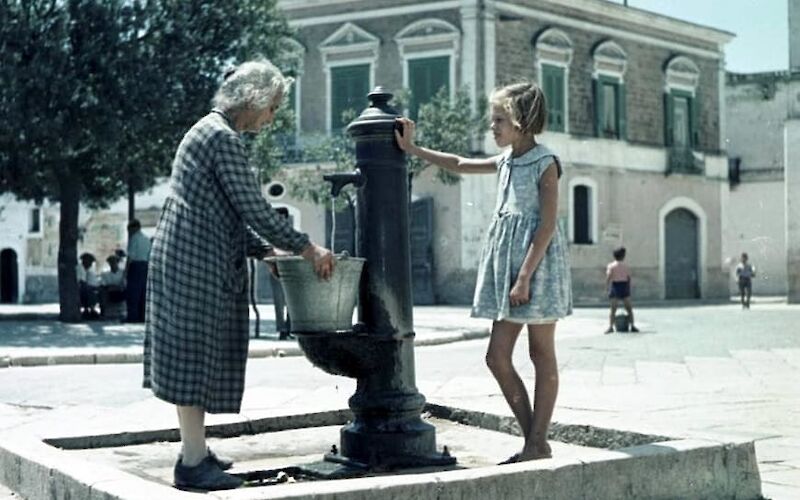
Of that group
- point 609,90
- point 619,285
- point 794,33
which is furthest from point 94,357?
point 794,33

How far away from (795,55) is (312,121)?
14.3 m

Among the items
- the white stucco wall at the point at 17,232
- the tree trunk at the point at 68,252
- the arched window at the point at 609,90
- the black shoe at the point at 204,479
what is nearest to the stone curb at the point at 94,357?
the tree trunk at the point at 68,252

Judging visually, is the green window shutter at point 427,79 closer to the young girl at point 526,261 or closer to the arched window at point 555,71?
the arched window at point 555,71

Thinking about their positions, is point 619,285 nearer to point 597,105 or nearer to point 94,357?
point 94,357

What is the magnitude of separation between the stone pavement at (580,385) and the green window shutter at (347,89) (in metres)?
12.7

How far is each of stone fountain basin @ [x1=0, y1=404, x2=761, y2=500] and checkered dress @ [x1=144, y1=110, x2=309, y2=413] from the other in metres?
0.42

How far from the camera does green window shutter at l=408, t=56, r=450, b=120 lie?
29.7m

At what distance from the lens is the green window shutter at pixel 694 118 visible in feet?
117

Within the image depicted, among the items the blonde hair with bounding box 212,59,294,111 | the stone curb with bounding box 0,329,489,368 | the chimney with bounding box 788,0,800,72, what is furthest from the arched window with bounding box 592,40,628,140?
the blonde hair with bounding box 212,59,294,111

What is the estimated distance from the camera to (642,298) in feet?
112

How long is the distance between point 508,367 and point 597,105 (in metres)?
28.5

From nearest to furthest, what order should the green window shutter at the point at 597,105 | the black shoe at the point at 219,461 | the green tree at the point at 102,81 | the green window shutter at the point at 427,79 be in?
the black shoe at the point at 219,461 < the green tree at the point at 102,81 < the green window shutter at the point at 427,79 < the green window shutter at the point at 597,105

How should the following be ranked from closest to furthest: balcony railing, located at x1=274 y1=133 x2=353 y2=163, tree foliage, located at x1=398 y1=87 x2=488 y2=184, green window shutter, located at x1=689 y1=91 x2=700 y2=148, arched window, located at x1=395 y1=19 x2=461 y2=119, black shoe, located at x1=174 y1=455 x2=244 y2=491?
black shoe, located at x1=174 y1=455 x2=244 y2=491
tree foliage, located at x1=398 y1=87 x2=488 y2=184
balcony railing, located at x1=274 y1=133 x2=353 y2=163
arched window, located at x1=395 y1=19 x2=461 y2=119
green window shutter, located at x1=689 y1=91 x2=700 y2=148

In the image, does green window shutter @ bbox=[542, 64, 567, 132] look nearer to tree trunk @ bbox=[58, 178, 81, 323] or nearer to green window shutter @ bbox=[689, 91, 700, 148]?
green window shutter @ bbox=[689, 91, 700, 148]
